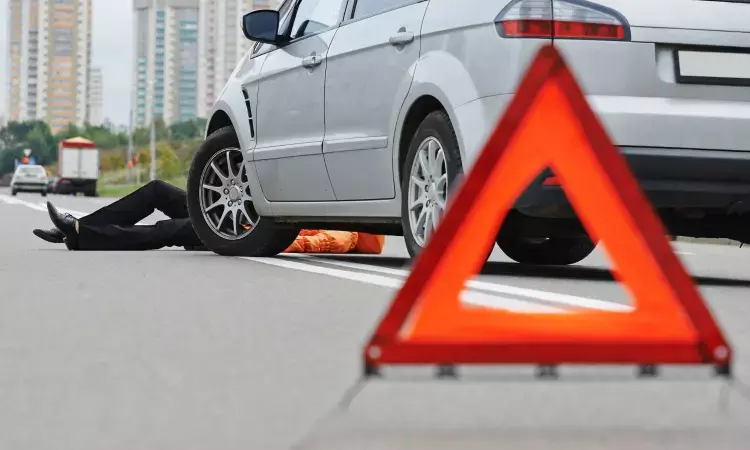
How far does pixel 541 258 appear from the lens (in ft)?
33.1

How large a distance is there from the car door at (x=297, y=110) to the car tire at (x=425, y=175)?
1.08m

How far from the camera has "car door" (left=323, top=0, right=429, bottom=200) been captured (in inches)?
312

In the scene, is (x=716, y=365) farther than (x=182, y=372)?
No

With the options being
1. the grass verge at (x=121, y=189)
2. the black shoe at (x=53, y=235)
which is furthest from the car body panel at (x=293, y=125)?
the grass verge at (x=121, y=189)

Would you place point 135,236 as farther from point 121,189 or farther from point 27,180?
point 121,189

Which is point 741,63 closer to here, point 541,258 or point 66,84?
point 541,258

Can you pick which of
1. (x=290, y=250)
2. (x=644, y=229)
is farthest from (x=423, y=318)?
(x=290, y=250)

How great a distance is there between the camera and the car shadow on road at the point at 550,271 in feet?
28.0

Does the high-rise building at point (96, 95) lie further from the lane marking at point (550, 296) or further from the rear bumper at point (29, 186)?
the lane marking at point (550, 296)

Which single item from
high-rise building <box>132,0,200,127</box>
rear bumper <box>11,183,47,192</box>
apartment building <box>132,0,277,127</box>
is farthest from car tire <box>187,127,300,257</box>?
high-rise building <box>132,0,200,127</box>

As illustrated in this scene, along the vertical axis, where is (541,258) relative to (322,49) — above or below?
below

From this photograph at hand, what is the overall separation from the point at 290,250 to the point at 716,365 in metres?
7.36

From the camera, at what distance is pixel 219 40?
13275cm

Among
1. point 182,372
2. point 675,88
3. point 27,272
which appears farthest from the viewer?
point 27,272
